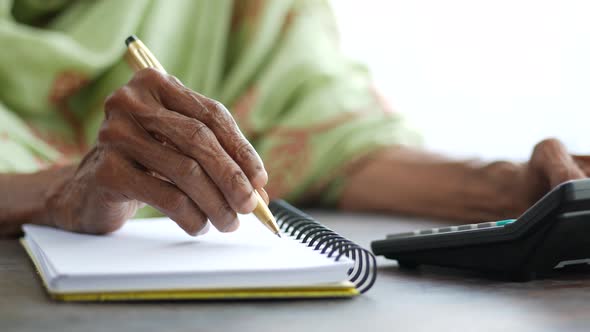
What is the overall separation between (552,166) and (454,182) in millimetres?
282

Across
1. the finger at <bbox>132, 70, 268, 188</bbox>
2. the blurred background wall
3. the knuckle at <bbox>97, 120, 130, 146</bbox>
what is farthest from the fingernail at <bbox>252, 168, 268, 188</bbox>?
the blurred background wall

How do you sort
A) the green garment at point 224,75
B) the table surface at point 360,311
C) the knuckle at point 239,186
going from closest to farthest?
the table surface at point 360,311, the knuckle at point 239,186, the green garment at point 224,75

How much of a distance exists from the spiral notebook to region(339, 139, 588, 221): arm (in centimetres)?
35

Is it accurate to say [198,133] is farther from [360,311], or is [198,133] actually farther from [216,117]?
[360,311]

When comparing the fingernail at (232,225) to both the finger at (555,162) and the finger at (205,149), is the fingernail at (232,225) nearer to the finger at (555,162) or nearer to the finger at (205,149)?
the finger at (205,149)

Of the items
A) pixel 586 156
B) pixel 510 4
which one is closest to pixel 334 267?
pixel 586 156

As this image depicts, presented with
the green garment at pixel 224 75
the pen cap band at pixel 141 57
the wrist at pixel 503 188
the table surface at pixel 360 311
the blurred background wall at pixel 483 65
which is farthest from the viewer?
the blurred background wall at pixel 483 65

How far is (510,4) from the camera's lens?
163cm

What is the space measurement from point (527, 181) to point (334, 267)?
0.51 metres

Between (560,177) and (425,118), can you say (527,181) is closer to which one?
(560,177)

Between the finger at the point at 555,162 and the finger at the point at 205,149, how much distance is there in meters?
0.39

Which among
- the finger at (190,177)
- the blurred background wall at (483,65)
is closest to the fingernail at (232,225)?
the finger at (190,177)

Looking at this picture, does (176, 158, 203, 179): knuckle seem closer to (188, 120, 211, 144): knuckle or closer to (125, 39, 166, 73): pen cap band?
(188, 120, 211, 144): knuckle

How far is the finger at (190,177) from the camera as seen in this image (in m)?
0.60
